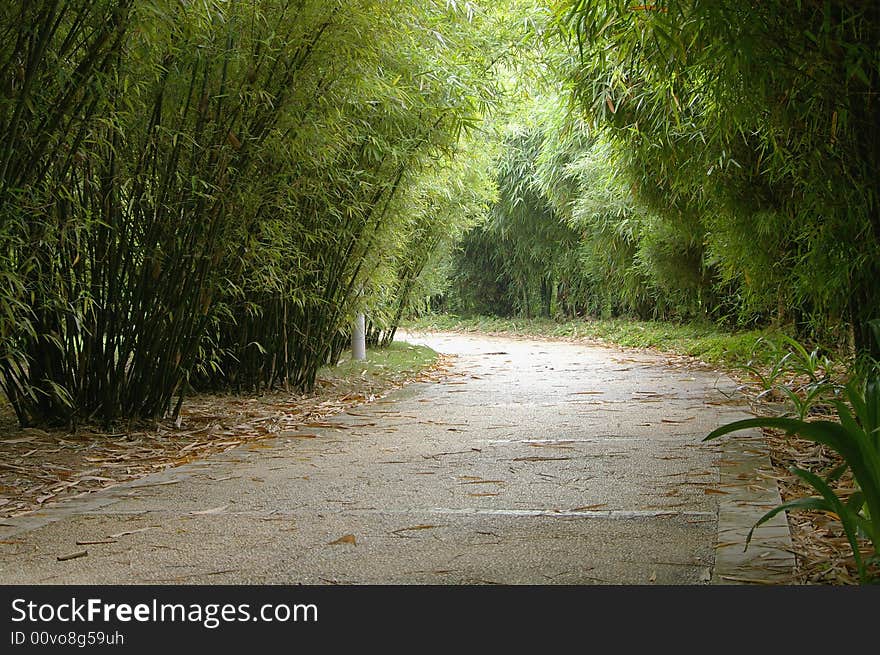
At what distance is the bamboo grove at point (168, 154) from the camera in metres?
2.93

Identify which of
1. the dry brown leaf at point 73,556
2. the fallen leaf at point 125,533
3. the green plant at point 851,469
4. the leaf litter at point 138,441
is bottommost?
the fallen leaf at point 125,533

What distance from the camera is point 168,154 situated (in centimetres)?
373

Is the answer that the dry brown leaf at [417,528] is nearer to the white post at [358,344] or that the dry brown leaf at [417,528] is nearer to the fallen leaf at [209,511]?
the fallen leaf at [209,511]

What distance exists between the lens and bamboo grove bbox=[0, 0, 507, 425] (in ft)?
9.61

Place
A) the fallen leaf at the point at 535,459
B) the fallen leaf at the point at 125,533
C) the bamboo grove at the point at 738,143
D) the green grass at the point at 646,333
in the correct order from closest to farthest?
1. the fallen leaf at the point at 125,533
2. the bamboo grove at the point at 738,143
3. the fallen leaf at the point at 535,459
4. the green grass at the point at 646,333

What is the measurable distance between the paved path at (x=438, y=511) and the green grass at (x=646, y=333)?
1.53 metres

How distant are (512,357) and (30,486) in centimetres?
598

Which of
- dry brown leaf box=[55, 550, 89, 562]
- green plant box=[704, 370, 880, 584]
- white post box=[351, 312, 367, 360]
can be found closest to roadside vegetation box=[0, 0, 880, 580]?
green plant box=[704, 370, 880, 584]

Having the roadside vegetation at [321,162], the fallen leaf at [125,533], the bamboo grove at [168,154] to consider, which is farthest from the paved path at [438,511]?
the bamboo grove at [168,154]

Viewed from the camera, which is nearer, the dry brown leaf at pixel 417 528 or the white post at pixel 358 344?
the dry brown leaf at pixel 417 528

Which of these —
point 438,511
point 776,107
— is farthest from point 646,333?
point 438,511

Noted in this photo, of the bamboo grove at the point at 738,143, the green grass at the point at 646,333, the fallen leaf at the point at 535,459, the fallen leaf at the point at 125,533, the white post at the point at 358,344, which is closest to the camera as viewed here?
the fallen leaf at the point at 125,533

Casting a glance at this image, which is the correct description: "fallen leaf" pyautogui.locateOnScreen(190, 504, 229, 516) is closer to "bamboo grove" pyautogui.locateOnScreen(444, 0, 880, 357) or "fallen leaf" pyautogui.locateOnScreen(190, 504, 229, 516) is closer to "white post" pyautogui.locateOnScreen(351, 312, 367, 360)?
"bamboo grove" pyautogui.locateOnScreen(444, 0, 880, 357)
